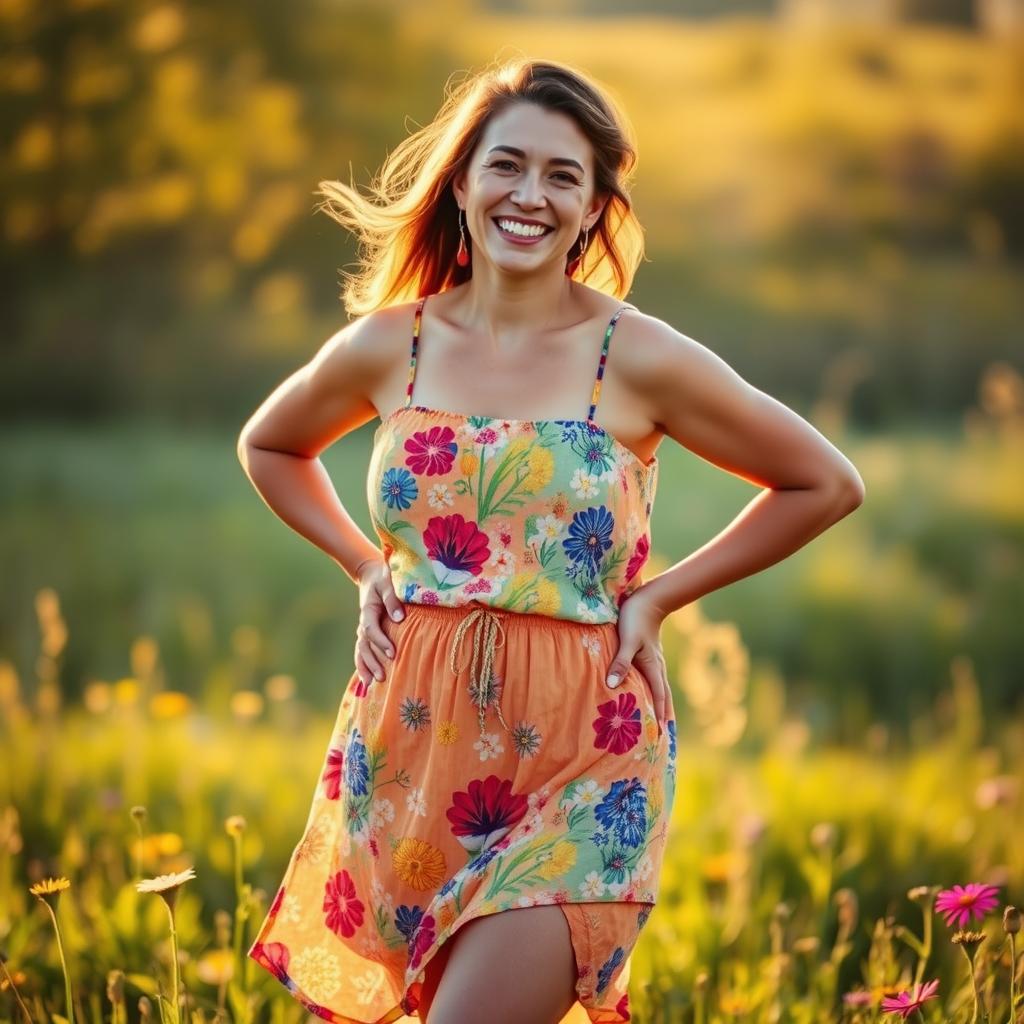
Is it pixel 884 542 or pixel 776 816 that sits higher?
pixel 884 542

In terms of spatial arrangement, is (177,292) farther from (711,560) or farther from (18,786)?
(711,560)

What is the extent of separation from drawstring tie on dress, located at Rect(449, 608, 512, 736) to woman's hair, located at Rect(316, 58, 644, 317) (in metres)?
0.76

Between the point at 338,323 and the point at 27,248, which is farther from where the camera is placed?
the point at 338,323

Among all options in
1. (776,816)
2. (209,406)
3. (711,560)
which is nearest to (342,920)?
(711,560)

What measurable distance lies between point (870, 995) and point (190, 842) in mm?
2084

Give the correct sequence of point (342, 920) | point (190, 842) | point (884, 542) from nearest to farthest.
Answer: point (342, 920) < point (190, 842) < point (884, 542)

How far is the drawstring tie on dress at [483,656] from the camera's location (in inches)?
96.6

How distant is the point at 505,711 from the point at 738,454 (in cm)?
59

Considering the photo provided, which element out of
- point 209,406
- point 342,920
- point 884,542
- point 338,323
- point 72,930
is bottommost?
point 72,930

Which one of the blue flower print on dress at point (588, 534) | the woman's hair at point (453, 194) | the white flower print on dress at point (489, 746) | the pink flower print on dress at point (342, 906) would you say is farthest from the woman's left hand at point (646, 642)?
the woman's hair at point (453, 194)

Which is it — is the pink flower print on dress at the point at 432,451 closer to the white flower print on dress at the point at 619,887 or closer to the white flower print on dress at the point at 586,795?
the white flower print on dress at the point at 586,795

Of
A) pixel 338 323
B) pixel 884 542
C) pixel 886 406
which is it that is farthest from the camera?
pixel 338 323

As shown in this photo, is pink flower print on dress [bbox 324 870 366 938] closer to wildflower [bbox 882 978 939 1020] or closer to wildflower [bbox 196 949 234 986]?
wildflower [bbox 196 949 234 986]

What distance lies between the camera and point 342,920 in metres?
2.62
